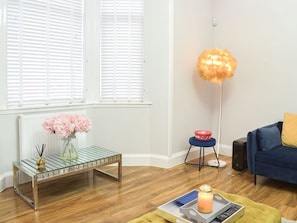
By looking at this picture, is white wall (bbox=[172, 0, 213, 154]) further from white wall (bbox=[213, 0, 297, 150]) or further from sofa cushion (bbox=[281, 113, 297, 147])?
sofa cushion (bbox=[281, 113, 297, 147])

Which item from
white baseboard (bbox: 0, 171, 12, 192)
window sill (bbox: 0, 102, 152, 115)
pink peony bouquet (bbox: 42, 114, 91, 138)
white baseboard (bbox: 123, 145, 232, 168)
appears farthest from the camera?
white baseboard (bbox: 123, 145, 232, 168)

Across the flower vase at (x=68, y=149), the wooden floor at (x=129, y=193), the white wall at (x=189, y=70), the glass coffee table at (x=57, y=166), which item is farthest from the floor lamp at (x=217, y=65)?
the flower vase at (x=68, y=149)

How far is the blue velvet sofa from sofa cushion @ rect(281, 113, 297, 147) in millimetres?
95

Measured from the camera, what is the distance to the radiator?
353cm

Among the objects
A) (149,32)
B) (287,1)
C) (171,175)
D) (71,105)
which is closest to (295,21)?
(287,1)

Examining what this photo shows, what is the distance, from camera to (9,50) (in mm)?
→ 3447

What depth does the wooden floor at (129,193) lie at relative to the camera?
2.89 metres

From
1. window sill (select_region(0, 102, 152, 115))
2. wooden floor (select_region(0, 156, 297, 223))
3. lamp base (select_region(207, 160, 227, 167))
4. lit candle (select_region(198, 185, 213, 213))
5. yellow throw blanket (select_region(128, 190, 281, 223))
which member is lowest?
wooden floor (select_region(0, 156, 297, 223))

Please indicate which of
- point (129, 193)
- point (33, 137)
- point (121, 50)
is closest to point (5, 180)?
point (33, 137)

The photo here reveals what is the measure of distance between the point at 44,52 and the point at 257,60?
3.09 m

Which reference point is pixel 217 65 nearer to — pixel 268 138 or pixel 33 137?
pixel 268 138

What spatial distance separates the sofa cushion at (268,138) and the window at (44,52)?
2.43 m

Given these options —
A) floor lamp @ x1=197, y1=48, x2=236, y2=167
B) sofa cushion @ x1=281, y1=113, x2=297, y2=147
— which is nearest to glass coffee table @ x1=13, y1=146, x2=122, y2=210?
floor lamp @ x1=197, y1=48, x2=236, y2=167

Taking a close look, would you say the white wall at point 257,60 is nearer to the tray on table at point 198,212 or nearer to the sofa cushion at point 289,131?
the sofa cushion at point 289,131
